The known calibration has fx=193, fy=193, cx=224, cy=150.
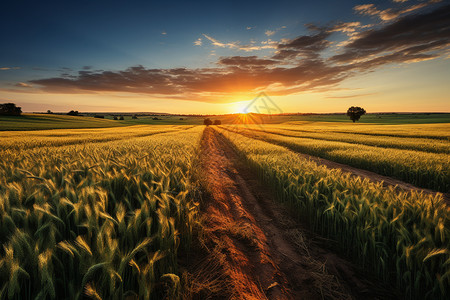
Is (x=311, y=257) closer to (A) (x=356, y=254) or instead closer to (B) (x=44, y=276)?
(A) (x=356, y=254)

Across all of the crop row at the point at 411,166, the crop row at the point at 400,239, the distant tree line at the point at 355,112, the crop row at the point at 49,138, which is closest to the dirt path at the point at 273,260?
the crop row at the point at 400,239

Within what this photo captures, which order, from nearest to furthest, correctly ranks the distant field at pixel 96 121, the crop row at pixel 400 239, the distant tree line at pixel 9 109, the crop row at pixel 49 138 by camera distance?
the crop row at pixel 400 239, the crop row at pixel 49 138, the distant field at pixel 96 121, the distant tree line at pixel 9 109

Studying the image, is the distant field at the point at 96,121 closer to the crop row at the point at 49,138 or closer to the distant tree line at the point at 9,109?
the distant tree line at the point at 9,109

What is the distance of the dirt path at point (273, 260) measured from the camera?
2.81 metres

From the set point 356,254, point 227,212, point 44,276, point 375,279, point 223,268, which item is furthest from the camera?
point 227,212

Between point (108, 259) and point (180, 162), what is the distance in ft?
15.8

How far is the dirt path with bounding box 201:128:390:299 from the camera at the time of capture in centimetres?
281

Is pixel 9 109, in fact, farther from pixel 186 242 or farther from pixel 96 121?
pixel 186 242

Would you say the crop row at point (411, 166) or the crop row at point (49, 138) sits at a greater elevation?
the crop row at point (49, 138)

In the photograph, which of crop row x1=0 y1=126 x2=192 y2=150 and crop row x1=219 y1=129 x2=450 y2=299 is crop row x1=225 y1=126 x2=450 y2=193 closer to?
crop row x1=219 y1=129 x2=450 y2=299

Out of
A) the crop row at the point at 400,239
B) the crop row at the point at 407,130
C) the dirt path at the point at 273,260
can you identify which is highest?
the crop row at the point at 407,130

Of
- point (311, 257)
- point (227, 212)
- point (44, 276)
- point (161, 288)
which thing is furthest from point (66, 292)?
point (227, 212)

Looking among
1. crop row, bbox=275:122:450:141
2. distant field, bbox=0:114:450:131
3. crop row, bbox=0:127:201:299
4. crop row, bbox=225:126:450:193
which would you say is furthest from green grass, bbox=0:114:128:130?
crop row, bbox=275:122:450:141

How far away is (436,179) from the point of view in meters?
8.83
